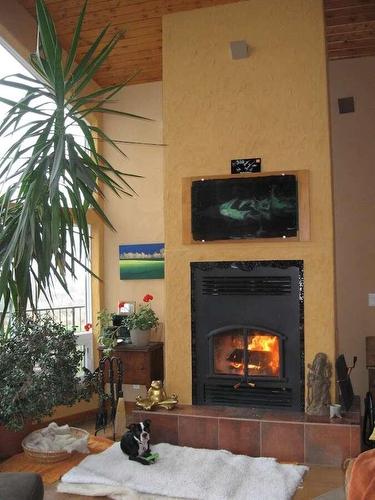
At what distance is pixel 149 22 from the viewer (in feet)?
15.4

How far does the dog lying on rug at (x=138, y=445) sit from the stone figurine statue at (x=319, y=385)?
122cm

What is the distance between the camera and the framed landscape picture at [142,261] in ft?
17.9

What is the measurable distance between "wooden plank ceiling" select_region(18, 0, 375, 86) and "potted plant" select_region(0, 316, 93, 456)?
8.73 ft

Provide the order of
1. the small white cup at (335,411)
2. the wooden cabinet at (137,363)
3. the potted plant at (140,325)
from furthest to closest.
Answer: the potted plant at (140,325), the wooden cabinet at (137,363), the small white cup at (335,411)

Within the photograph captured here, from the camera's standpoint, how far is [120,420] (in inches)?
171

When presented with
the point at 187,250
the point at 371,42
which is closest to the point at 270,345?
the point at 187,250

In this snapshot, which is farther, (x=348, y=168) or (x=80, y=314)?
(x=80, y=314)

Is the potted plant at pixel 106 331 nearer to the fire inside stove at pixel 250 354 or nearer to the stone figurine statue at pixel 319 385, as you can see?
the fire inside stove at pixel 250 354

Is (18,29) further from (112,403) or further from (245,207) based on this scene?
(112,403)

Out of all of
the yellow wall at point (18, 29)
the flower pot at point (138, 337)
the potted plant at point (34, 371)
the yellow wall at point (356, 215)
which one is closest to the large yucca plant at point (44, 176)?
the potted plant at point (34, 371)

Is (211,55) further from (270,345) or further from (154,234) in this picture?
(270,345)

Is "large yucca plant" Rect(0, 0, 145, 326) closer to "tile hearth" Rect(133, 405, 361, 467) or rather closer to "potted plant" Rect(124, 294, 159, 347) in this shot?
"tile hearth" Rect(133, 405, 361, 467)

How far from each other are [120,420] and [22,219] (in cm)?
239

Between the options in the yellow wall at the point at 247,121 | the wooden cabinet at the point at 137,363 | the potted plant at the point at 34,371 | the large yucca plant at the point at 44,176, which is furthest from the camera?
the wooden cabinet at the point at 137,363
